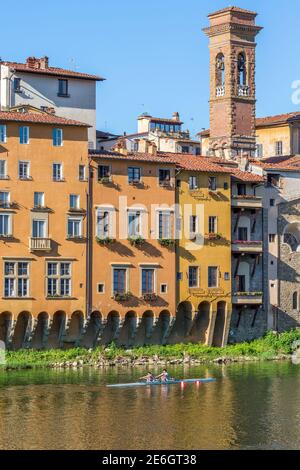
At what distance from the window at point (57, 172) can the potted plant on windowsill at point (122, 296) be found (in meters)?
7.01

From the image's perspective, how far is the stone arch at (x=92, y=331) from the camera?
84.0m

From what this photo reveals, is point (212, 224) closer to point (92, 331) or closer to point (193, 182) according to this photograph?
point (193, 182)

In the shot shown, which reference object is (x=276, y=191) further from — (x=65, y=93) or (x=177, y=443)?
(x=177, y=443)

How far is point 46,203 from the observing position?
8206cm

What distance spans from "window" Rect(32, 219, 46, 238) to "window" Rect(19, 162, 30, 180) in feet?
7.69

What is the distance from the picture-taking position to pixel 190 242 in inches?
3438

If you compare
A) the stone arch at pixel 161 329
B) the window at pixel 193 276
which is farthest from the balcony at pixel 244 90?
the stone arch at pixel 161 329

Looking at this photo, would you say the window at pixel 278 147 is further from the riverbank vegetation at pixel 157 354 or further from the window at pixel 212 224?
the window at pixel 212 224

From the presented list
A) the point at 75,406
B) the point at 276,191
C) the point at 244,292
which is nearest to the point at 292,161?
the point at 276,191

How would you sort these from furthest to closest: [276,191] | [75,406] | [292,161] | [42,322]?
[292,161] < [276,191] < [42,322] < [75,406]

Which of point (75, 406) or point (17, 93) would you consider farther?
point (17, 93)

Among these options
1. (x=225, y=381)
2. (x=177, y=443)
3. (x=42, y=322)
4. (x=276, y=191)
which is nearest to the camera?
(x=177, y=443)

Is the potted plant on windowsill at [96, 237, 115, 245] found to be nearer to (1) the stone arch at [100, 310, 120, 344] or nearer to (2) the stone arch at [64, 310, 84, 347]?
(1) the stone arch at [100, 310, 120, 344]

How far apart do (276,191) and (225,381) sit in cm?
2014
